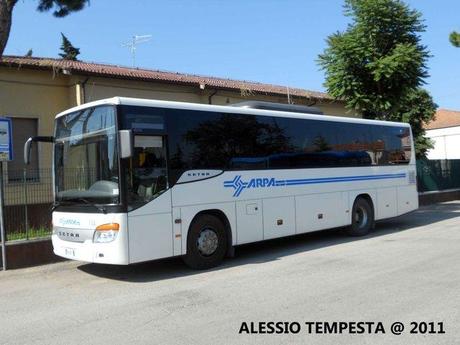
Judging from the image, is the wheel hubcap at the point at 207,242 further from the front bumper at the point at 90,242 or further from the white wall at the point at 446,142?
the white wall at the point at 446,142

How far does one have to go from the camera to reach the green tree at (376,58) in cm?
1870

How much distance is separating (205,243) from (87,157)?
2589 millimetres

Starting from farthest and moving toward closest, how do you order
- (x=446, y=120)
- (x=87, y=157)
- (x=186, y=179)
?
1. (x=446, y=120)
2. (x=186, y=179)
3. (x=87, y=157)

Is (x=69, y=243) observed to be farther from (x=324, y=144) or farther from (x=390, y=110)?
(x=390, y=110)

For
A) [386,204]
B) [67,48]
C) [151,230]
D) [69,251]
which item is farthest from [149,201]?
[67,48]

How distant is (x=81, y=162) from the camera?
8922 mm

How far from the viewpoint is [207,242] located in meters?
9.60

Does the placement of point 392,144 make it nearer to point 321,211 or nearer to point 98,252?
point 321,211

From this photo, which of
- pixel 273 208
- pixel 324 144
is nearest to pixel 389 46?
pixel 324 144

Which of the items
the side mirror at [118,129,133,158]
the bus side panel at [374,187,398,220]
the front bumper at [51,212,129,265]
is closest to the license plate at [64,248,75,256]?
the front bumper at [51,212,129,265]

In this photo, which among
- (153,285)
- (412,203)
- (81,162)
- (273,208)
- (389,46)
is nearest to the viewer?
(153,285)

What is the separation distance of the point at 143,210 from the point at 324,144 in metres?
5.55

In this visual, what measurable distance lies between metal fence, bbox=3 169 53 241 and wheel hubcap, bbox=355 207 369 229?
7.54 m

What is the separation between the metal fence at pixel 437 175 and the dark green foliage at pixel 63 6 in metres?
16.7
